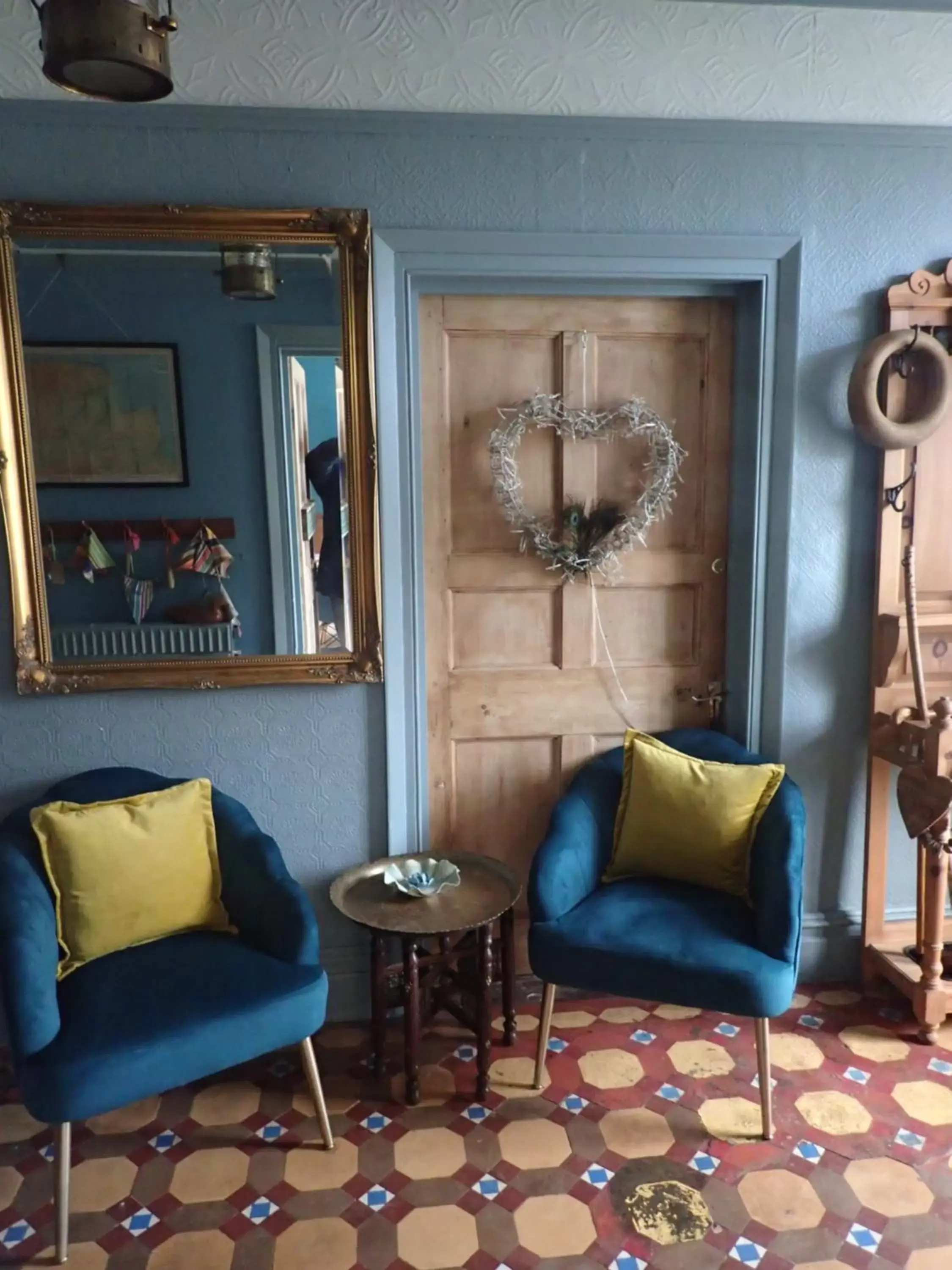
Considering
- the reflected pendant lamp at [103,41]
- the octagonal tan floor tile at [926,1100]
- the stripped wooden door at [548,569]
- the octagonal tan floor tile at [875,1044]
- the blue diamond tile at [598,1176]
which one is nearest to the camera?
the reflected pendant lamp at [103,41]

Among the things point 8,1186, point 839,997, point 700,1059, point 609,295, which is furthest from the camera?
point 839,997

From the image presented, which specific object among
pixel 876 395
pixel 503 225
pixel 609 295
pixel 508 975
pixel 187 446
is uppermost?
pixel 503 225

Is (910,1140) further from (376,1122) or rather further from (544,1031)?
(376,1122)

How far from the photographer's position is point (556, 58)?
2.35m

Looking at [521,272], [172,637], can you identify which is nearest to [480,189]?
[521,272]

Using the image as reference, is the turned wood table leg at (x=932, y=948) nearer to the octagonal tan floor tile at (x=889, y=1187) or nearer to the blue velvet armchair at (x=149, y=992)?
the octagonal tan floor tile at (x=889, y=1187)

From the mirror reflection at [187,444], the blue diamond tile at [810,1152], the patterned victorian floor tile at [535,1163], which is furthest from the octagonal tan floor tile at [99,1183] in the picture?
the blue diamond tile at [810,1152]

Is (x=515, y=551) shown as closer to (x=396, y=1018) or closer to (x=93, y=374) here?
(x=93, y=374)

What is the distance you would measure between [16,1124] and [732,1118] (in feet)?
5.62

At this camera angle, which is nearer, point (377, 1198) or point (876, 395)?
point (377, 1198)

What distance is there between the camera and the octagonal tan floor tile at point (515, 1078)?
7.66 ft

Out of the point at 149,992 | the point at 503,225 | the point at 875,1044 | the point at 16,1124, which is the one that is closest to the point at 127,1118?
the point at 16,1124

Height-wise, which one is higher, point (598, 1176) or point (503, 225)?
point (503, 225)

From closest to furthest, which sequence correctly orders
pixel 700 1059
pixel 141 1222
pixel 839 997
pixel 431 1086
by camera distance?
pixel 141 1222 → pixel 431 1086 → pixel 700 1059 → pixel 839 997
